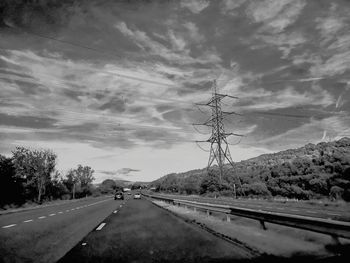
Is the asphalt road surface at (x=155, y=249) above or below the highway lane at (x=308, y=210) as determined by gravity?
below

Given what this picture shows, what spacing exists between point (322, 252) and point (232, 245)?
2.10 meters

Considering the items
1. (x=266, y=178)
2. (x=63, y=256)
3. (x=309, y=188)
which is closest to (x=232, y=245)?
(x=63, y=256)

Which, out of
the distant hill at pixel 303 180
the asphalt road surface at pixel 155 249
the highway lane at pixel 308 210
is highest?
the distant hill at pixel 303 180

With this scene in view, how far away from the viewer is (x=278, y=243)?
758cm

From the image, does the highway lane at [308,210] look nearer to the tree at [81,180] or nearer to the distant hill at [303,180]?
the distant hill at [303,180]

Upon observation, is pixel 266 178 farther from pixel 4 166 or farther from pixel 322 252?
pixel 322 252

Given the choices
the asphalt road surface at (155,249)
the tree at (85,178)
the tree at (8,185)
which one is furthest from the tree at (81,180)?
the asphalt road surface at (155,249)

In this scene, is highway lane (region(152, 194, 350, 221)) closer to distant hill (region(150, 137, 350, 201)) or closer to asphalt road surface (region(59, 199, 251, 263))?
asphalt road surface (region(59, 199, 251, 263))

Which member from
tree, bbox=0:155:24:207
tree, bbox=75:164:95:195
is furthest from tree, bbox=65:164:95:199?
tree, bbox=0:155:24:207

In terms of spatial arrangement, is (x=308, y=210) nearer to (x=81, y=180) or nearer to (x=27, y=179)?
(x=27, y=179)

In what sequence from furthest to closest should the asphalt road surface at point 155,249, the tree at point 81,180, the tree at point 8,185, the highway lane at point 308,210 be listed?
the tree at point 81,180, the tree at point 8,185, the highway lane at point 308,210, the asphalt road surface at point 155,249

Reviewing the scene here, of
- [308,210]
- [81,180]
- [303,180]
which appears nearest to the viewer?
[308,210]

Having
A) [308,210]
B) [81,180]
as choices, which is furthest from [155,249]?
[81,180]

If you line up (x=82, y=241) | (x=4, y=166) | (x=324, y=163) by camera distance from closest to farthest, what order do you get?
1. (x=82, y=241)
2. (x=4, y=166)
3. (x=324, y=163)
